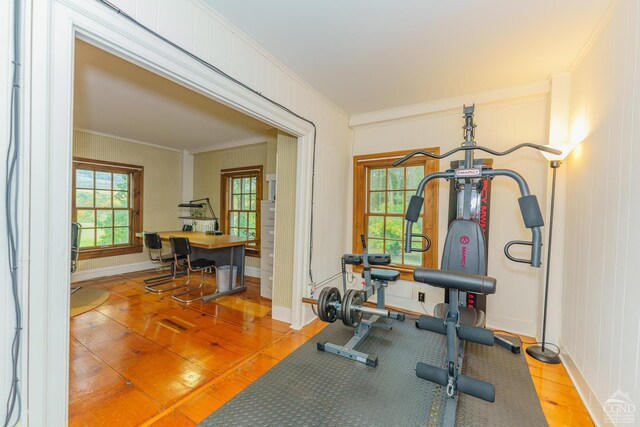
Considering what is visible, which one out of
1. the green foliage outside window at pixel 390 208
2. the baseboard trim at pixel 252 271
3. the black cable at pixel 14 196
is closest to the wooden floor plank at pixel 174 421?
the black cable at pixel 14 196

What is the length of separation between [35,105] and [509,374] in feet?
10.5

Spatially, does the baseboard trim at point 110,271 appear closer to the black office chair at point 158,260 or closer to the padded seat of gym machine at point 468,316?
the black office chair at point 158,260

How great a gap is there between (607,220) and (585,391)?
1.20 metres

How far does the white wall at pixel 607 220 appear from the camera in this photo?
143 cm

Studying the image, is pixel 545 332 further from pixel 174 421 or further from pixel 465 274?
pixel 174 421

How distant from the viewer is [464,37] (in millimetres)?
2064

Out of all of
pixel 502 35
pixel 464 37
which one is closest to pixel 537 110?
pixel 502 35

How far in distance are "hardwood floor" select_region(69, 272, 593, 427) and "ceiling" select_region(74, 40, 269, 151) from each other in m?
2.61

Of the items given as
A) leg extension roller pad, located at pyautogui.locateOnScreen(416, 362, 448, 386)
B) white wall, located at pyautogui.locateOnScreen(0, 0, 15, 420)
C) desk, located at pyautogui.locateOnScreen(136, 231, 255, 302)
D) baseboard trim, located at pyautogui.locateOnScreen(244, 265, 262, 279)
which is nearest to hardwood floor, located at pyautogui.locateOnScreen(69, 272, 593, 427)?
desk, located at pyautogui.locateOnScreen(136, 231, 255, 302)

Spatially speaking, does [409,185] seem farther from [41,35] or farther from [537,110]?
[41,35]

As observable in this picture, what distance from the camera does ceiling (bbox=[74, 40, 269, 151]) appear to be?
260 cm

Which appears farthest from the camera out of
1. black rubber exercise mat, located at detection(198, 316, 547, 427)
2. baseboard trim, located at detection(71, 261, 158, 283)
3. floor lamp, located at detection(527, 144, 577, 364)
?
baseboard trim, located at detection(71, 261, 158, 283)

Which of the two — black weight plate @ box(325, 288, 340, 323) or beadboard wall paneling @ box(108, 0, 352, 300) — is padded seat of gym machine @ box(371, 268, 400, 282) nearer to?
black weight plate @ box(325, 288, 340, 323)

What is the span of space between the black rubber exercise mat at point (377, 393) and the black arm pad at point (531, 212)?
115 centimetres
